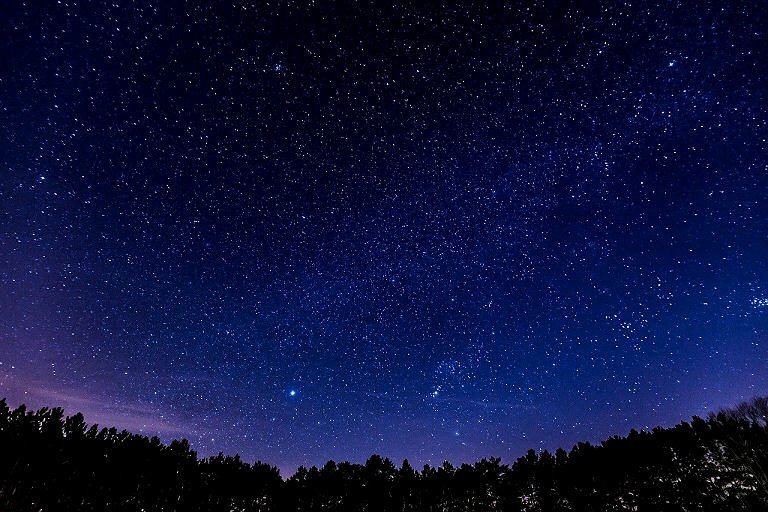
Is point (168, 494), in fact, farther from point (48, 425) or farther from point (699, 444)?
point (699, 444)

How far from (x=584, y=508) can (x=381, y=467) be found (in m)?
9.01

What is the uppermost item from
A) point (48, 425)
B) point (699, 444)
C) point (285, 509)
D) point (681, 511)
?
point (699, 444)

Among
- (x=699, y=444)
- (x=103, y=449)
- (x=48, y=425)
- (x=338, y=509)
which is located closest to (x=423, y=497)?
(x=338, y=509)

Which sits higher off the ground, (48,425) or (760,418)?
(760,418)

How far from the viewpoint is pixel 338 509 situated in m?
17.3

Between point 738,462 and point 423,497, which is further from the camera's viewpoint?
point 423,497

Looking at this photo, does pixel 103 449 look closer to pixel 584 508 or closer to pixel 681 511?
pixel 584 508

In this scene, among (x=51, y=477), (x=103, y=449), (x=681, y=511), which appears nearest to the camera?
(x=51, y=477)

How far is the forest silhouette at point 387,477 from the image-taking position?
38.8 ft

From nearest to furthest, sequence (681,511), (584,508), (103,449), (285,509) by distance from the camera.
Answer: (103,449) → (681,511) → (584,508) → (285,509)

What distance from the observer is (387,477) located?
711 inches

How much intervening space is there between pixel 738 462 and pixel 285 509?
18.8 m

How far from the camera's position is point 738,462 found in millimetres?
14531

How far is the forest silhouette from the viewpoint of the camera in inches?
465
